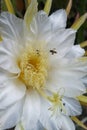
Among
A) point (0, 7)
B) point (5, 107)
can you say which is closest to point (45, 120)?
point (5, 107)

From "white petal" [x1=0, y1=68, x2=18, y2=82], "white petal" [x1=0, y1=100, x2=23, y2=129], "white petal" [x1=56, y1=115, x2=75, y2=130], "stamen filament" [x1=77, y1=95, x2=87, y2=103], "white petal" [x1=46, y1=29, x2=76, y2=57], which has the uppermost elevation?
"white petal" [x1=46, y1=29, x2=76, y2=57]

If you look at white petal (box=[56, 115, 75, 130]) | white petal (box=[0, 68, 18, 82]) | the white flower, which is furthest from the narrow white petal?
white petal (box=[56, 115, 75, 130])

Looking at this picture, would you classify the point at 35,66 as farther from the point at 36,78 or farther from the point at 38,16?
the point at 38,16

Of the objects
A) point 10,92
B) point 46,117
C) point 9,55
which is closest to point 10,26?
point 9,55

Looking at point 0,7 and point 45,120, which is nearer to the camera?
point 45,120

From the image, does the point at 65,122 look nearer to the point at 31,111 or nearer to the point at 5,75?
the point at 31,111

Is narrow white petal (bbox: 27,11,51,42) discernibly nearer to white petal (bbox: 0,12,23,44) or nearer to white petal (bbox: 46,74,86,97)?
white petal (bbox: 0,12,23,44)

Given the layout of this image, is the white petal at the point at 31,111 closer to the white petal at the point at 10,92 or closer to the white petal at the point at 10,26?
the white petal at the point at 10,92
